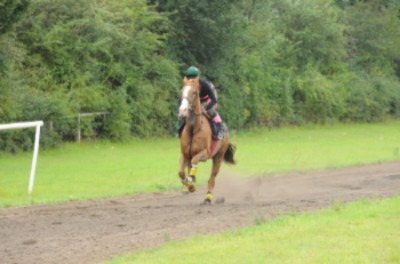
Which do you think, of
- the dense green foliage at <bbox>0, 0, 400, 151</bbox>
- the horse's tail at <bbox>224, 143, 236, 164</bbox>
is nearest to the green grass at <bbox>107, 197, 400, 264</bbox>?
the horse's tail at <bbox>224, 143, 236, 164</bbox>

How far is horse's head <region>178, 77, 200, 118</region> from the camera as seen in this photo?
1498 centimetres

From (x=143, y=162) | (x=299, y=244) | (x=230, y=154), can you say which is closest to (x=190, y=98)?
(x=230, y=154)

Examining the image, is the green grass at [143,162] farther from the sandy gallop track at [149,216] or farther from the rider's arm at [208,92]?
the rider's arm at [208,92]

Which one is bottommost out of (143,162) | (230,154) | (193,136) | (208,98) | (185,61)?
(143,162)

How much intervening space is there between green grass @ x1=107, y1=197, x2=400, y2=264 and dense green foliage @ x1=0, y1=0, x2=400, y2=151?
14.1 m

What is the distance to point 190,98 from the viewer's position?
15289 mm

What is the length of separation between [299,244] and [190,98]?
570 cm

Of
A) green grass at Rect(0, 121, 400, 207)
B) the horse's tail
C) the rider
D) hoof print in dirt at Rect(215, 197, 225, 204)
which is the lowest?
green grass at Rect(0, 121, 400, 207)

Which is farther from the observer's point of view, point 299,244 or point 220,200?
point 220,200

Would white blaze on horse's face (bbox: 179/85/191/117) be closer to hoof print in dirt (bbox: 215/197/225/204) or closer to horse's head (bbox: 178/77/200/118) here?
horse's head (bbox: 178/77/200/118)

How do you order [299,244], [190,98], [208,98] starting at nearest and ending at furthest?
1. [299,244]
2. [190,98]
3. [208,98]

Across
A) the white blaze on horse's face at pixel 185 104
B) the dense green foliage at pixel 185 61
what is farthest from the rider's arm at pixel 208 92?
the dense green foliage at pixel 185 61

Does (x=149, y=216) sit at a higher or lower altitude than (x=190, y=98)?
lower

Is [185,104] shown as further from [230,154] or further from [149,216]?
[230,154]
